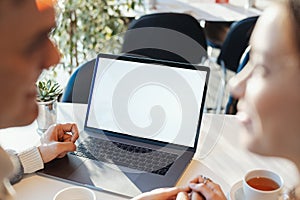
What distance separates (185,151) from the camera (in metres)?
1.17

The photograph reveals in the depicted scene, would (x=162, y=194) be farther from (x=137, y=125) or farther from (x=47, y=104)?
(x=47, y=104)

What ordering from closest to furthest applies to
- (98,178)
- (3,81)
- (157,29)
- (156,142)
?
1. (3,81)
2. (98,178)
3. (156,142)
4. (157,29)

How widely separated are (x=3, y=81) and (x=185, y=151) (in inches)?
30.1

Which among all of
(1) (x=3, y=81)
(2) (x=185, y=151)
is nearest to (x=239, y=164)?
(2) (x=185, y=151)

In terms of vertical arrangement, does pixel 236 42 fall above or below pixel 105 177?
below

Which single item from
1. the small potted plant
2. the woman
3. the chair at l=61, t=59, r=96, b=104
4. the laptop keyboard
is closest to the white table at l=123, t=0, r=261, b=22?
the chair at l=61, t=59, r=96, b=104

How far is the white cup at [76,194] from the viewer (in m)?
0.95

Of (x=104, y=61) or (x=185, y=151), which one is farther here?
(x=104, y=61)

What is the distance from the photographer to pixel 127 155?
1.17m

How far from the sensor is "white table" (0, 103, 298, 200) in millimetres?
1057

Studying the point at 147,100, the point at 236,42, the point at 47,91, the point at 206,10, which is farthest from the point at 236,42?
the point at 47,91

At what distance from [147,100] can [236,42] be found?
1.25 meters

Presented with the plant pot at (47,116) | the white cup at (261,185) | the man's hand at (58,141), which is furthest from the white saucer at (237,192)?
the plant pot at (47,116)

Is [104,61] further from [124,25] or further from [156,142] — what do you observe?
[124,25]
